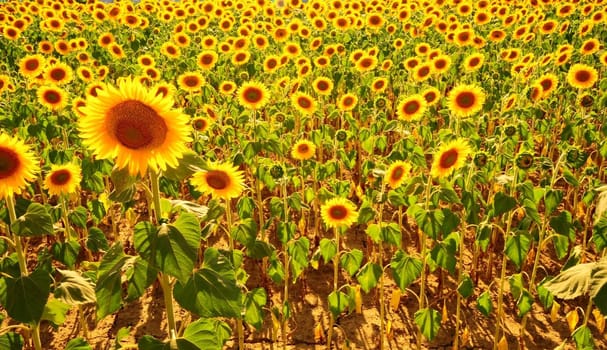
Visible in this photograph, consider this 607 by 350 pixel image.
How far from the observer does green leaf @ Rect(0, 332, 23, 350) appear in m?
1.92

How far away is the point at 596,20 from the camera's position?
7930 millimetres

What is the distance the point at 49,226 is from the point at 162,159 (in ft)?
2.56

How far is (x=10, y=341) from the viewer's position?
1.97 metres

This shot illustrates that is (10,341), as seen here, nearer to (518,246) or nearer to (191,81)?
(518,246)

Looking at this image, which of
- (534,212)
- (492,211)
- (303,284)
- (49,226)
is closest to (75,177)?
(49,226)

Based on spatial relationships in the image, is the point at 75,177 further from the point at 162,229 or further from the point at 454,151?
the point at 454,151

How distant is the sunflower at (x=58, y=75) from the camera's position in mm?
5895

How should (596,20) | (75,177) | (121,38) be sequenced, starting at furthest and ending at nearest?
1. (121,38)
2. (596,20)
3. (75,177)

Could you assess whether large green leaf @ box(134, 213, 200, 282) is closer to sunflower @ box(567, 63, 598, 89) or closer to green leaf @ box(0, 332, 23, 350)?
green leaf @ box(0, 332, 23, 350)

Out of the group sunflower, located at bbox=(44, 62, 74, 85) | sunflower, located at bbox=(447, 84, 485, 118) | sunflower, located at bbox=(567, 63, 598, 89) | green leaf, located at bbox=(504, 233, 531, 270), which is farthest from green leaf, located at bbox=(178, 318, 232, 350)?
sunflower, located at bbox=(44, 62, 74, 85)

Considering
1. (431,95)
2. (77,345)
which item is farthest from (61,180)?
(431,95)

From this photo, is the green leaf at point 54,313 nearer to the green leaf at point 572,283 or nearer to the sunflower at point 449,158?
the green leaf at point 572,283

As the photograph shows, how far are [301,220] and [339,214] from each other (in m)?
1.10

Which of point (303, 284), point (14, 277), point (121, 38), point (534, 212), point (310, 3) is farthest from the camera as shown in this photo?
point (310, 3)
